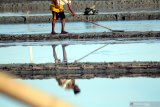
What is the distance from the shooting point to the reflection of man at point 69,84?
6.24 m

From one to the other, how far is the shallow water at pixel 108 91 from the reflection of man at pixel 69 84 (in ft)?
0.17

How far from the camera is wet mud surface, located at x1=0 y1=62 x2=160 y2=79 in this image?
24.8 ft

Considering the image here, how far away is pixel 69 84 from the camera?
22.1 ft

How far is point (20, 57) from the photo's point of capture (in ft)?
Result: 33.5

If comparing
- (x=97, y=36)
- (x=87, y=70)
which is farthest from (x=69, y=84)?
(x=97, y=36)

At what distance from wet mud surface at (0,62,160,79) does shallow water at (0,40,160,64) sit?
1.20m

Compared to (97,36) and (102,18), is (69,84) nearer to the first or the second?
(97,36)

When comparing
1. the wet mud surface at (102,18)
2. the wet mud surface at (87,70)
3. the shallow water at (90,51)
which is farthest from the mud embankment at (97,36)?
the wet mud surface at (102,18)

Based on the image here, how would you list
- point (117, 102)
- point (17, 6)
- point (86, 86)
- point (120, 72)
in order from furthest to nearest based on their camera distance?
point (17, 6) → point (120, 72) → point (86, 86) → point (117, 102)

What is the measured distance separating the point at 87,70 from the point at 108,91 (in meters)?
1.74

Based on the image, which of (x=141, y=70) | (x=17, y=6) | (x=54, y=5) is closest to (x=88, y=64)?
(x=141, y=70)

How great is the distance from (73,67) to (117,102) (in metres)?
2.58

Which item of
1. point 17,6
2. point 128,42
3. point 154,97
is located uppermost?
point 154,97

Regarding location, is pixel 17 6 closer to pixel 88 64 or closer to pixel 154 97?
pixel 88 64
